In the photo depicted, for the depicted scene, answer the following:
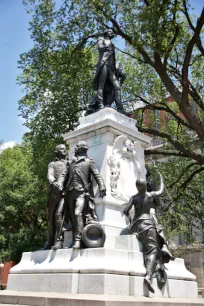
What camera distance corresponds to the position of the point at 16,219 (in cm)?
2773

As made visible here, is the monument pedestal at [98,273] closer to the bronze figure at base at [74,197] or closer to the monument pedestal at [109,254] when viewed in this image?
the monument pedestal at [109,254]

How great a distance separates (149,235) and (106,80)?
4866mm

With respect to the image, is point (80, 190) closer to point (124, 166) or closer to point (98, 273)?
point (124, 166)

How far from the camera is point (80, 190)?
26.4 feet

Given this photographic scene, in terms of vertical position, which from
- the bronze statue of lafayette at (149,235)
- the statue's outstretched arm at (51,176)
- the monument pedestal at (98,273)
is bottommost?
the monument pedestal at (98,273)

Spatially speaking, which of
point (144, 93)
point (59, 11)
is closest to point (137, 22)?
point (59, 11)

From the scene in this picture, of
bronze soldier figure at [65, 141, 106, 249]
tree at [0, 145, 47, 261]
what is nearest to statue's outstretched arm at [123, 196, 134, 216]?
→ bronze soldier figure at [65, 141, 106, 249]

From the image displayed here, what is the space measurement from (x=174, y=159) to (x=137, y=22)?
379 inches

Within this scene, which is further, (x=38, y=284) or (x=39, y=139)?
(x=39, y=139)

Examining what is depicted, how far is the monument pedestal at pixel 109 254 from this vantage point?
22.0 ft

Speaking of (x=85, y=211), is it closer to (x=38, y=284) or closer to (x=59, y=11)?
(x=38, y=284)

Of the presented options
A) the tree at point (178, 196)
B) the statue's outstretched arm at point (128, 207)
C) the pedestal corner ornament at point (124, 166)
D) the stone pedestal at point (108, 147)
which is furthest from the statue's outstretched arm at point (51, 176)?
the tree at point (178, 196)

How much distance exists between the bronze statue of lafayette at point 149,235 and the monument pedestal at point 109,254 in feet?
0.49

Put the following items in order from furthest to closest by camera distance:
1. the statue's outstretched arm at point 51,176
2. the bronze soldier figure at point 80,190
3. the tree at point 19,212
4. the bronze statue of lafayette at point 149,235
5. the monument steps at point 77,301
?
the tree at point 19,212 → the statue's outstretched arm at point 51,176 → the bronze soldier figure at point 80,190 → the bronze statue of lafayette at point 149,235 → the monument steps at point 77,301
